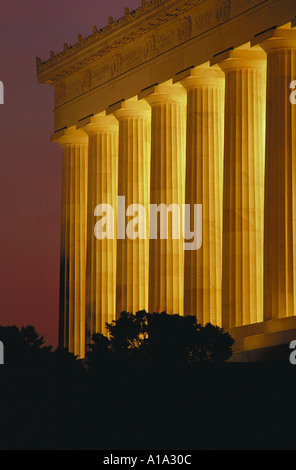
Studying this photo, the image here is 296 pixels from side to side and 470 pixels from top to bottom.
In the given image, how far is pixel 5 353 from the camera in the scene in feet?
583

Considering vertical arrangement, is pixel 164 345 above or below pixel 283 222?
below

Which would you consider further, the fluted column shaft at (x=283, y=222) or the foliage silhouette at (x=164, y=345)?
the fluted column shaft at (x=283, y=222)

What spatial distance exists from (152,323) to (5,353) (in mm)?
16723

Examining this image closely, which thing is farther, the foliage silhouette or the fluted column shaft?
the fluted column shaft

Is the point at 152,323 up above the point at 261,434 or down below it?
above

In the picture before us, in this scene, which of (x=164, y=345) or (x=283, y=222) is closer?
(x=164, y=345)

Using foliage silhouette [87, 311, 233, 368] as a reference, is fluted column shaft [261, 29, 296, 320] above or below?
above

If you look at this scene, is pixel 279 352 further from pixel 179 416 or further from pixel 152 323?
pixel 179 416

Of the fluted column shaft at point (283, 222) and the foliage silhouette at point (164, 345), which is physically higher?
the fluted column shaft at point (283, 222)

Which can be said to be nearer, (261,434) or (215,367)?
(261,434)

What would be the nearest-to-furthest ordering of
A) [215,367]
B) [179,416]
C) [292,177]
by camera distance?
[179,416] < [215,367] < [292,177]
